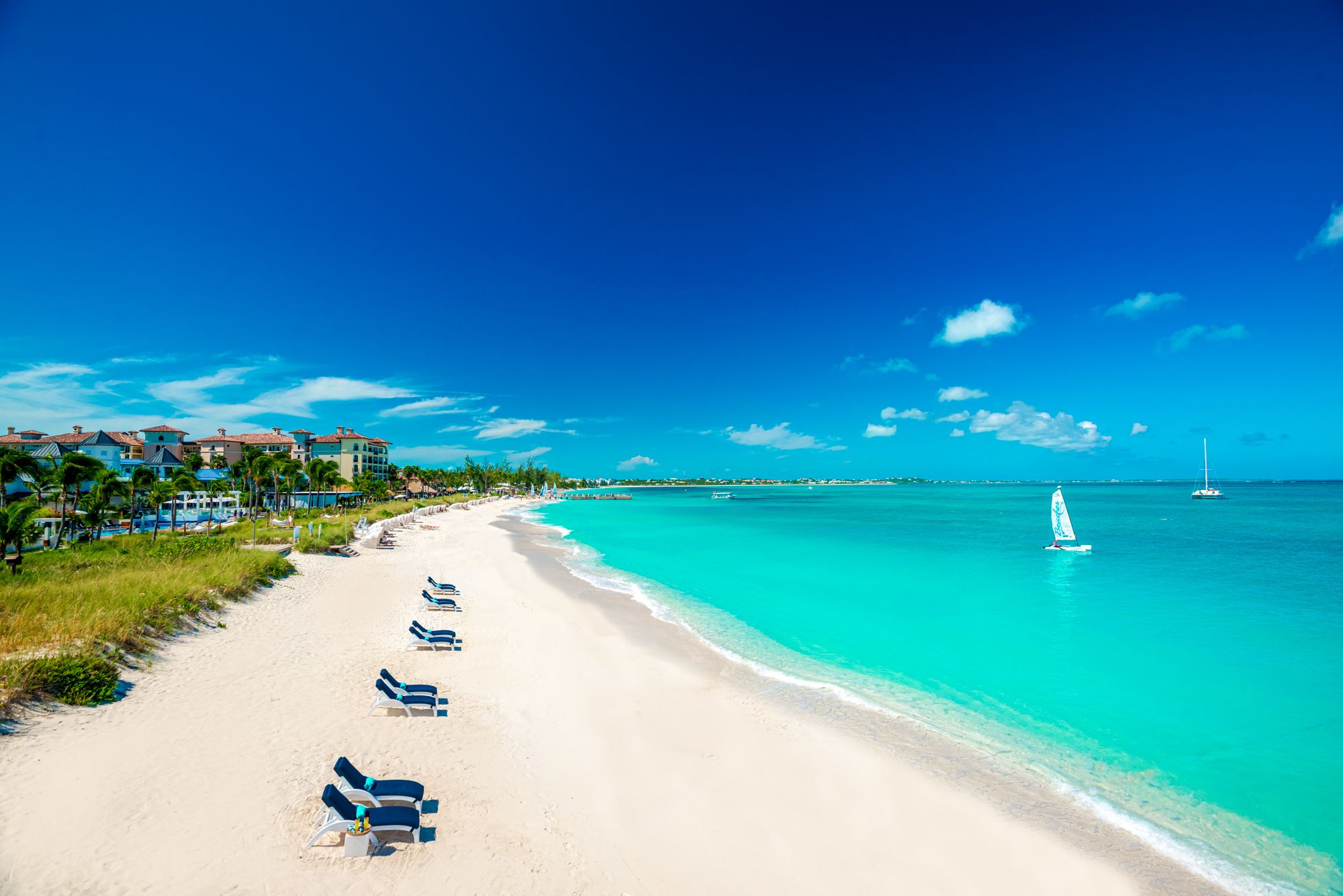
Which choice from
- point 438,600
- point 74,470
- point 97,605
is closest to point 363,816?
point 97,605

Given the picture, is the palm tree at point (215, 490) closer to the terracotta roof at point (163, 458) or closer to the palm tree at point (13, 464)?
the terracotta roof at point (163, 458)

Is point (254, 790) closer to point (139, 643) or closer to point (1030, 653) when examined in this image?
point (139, 643)

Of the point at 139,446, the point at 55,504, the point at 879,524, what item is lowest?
the point at 879,524

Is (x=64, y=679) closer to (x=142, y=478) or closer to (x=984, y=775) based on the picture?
(x=984, y=775)

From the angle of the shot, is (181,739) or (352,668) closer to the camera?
(181,739)

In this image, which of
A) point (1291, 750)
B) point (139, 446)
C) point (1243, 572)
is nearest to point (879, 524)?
point (1243, 572)

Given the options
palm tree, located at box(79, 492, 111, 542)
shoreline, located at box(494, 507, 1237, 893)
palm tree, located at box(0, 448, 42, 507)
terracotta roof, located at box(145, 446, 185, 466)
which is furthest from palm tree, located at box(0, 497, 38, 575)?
terracotta roof, located at box(145, 446, 185, 466)
